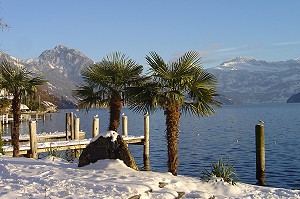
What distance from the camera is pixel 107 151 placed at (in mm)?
12734

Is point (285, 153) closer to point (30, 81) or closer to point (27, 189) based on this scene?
point (30, 81)

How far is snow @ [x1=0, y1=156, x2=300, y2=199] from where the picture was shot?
30.6ft

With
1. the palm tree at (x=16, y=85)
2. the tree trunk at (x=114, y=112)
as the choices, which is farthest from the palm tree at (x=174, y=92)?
the palm tree at (x=16, y=85)

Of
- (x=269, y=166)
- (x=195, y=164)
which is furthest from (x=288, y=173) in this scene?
(x=195, y=164)

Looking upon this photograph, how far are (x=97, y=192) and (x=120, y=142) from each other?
351 centimetres

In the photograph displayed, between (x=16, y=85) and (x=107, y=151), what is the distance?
952 cm

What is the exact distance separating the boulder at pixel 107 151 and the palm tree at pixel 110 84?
486cm

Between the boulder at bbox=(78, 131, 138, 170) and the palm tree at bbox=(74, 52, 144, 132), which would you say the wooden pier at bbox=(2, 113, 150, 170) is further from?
the boulder at bbox=(78, 131, 138, 170)

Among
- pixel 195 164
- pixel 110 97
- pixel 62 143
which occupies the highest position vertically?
pixel 110 97

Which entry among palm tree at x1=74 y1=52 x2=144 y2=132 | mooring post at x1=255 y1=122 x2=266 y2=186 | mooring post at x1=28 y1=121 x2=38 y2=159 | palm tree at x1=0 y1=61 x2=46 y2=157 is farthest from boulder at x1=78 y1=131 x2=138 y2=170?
mooring post at x1=28 y1=121 x2=38 y2=159

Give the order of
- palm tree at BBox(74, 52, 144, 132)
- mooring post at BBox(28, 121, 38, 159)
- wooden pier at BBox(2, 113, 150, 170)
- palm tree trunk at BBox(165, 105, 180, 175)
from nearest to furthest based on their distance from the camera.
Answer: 1. palm tree trunk at BBox(165, 105, 180, 175)
2. palm tree at BBox(74, 52, 144, 132)
3. mooring post at BBox(28, 121, 38, 159)
4. wooden pier at BBox(2, 113, 150, 170)

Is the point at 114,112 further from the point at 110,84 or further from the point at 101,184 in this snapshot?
the point at 101,184

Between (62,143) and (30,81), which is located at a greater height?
(30,81)

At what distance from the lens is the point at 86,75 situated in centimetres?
1834
